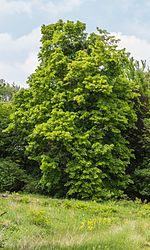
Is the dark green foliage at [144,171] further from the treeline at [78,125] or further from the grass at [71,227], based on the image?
the grass at [71,227]

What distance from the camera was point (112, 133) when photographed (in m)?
18.0

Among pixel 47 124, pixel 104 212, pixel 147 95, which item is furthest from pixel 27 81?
pixel 104 212

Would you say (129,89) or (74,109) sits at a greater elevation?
(129,89)

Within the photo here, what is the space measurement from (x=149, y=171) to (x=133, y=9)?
1111cm

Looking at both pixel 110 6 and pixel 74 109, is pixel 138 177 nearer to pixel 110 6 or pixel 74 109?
pixel 74 109

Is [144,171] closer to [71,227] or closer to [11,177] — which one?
[11,177]

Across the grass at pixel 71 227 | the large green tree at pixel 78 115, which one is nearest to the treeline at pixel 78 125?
the large green tree at pixel 78 115

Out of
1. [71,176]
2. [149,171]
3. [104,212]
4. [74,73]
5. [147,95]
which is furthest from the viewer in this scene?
[147,95]

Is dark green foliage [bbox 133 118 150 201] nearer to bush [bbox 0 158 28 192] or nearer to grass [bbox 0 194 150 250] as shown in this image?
grass [bbox 0 194 150 250]

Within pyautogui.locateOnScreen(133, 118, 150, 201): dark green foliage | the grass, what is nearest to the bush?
the grass

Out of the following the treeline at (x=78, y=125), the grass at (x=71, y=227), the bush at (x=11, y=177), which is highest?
the treeline at (x=78, y=125)

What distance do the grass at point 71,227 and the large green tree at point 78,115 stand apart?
2409 mm

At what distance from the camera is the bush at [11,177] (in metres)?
18.3

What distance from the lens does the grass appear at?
5.74m
